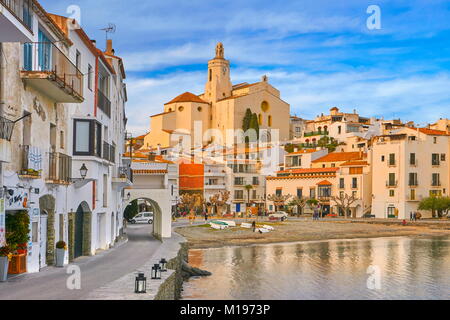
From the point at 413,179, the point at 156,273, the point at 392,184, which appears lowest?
the point at 156,273

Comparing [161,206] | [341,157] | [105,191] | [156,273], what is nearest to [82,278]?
[156,273]

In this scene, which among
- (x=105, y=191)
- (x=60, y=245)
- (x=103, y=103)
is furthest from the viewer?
(x=105, y=191)

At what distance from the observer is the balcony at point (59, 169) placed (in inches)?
811

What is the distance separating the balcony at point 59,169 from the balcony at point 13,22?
5733 millimetres

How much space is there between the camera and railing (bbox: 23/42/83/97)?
18.6 meters

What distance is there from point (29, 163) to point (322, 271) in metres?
20.7

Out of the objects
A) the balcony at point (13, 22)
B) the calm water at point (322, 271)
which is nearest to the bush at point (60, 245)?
the calm water at point (322, 271)

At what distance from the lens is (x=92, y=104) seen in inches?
1055

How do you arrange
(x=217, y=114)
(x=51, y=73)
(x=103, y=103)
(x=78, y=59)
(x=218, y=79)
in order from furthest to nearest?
(x=218, y=79)
(x=217, y=114)
(x=103, y=103)
(x=78, y=59)
(x=51, y=73)

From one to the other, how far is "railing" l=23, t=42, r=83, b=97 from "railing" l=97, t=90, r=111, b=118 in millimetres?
6646

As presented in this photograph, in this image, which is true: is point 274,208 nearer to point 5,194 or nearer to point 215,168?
point 215,168

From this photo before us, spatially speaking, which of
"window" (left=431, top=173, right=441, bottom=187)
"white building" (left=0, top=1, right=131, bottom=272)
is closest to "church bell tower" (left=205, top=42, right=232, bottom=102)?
"window" (left=431, top=173, right=441, bottom=187)

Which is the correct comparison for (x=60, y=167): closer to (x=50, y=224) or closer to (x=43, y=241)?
(x=50, y=224)

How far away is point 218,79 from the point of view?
13812cm
